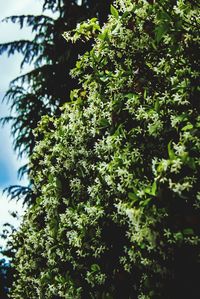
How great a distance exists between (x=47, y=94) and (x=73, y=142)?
6.54 meters

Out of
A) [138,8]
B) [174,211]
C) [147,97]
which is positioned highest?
[138,8]

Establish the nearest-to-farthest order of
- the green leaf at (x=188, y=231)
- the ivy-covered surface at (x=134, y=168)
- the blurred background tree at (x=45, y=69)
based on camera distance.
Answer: the green leaf at (x=188, y=231), the ivy-covered surface at (x=134, y=168), the blurred background tree at (x=45, y=69)

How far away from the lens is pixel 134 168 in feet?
11.1

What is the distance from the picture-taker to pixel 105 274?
3.87m

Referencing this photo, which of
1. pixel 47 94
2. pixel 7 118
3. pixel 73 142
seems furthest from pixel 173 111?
pixel 7 118

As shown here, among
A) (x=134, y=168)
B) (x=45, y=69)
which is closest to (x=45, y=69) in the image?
(x=45, y=69)

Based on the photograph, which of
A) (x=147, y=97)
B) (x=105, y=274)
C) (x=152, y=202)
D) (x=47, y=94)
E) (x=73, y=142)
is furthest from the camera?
(x=47, y=94)

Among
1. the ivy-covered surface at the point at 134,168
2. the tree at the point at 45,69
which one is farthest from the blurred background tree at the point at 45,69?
the ivy-covered surface at the point at 134,168

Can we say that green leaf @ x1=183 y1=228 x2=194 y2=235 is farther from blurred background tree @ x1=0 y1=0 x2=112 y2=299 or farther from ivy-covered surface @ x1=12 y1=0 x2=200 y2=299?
blurred background tree @ x1=0 y1=0 x2=112 y2=299

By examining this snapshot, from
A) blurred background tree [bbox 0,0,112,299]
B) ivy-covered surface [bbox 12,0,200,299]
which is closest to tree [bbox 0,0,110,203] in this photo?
blurred background tree [bbox 0,0,112,299]

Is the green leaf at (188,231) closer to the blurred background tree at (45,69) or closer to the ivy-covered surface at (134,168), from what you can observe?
the ivy-covered surface at (134,168)

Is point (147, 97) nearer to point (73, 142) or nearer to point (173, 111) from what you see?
point (173, 111)

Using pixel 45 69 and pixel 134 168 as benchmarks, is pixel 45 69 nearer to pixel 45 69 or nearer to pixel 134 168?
pixel 45 69

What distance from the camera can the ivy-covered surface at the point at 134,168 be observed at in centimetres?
287
